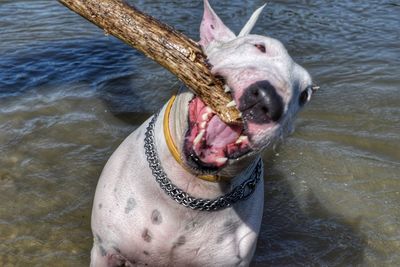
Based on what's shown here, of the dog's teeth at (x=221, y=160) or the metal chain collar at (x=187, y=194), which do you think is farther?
the metal chain collar at (x=187, y=194)

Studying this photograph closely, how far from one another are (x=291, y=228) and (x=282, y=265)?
0.45 m

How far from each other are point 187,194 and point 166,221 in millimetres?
A: 191

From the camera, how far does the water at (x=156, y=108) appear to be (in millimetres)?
4320

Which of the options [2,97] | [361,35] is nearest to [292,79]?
[2,97]

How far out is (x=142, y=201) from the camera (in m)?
3.16

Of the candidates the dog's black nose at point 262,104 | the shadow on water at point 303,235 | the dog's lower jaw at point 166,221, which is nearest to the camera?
the dog's black nose at point 262,104

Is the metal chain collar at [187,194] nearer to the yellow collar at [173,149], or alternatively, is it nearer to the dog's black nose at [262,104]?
the yellow collar at [173,149]

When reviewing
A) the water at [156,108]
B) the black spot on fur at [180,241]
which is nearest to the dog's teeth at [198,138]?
the black spot on fur at [180,241]

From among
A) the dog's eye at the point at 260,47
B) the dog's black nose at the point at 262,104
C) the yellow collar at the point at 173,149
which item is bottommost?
the yellow collar at the point at 173,149

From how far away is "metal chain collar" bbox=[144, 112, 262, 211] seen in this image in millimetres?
3074

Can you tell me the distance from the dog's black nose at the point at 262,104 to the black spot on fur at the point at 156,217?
2.93 ft

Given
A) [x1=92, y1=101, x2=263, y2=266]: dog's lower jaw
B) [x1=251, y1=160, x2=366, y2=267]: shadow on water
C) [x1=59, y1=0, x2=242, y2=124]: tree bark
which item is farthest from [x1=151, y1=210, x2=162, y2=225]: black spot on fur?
[x1=251, y1=160, x2=366, y2=267]: shadow on water

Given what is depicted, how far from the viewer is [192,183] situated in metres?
3.07

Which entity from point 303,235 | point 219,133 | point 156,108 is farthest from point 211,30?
point 156,108
